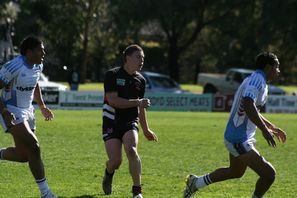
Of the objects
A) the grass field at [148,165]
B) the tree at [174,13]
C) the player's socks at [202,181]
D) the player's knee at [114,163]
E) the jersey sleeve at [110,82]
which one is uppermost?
the tree at [174,13]

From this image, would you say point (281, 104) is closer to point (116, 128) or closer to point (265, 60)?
point (116, 128)

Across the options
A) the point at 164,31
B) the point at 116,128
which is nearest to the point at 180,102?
the point at 164,31

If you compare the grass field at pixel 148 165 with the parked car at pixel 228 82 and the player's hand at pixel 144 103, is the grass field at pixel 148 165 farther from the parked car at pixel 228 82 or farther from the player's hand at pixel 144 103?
the parked car at pixel 228 82

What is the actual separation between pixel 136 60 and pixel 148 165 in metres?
3.98

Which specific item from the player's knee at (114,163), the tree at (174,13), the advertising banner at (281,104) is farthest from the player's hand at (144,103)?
the tree at (174,13)

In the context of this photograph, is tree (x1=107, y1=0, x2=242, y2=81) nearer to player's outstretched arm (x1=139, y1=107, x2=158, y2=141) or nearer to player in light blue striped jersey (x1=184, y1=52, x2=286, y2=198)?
Result: player's outstretched arm (x1=139, y1=107, x2=158, y2=141)

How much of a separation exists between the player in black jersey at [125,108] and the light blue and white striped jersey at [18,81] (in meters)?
0.94

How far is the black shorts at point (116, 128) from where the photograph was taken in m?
8.69

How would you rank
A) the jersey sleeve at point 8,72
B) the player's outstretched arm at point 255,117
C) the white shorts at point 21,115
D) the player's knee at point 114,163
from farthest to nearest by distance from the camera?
the player's knee at point 114,163, the white shorts at point 21,115, the jersey sleeve at point 8,72, the player's outstretched arm at point 255,117

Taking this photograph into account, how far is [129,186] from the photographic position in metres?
9.74

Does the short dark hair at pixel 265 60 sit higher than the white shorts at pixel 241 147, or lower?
higher

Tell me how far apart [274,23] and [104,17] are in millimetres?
17570

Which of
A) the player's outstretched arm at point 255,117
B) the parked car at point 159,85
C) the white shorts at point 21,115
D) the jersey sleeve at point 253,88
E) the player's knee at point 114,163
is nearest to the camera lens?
the player's outstretched arm at point 255,117

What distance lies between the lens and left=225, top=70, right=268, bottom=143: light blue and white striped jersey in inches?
302
